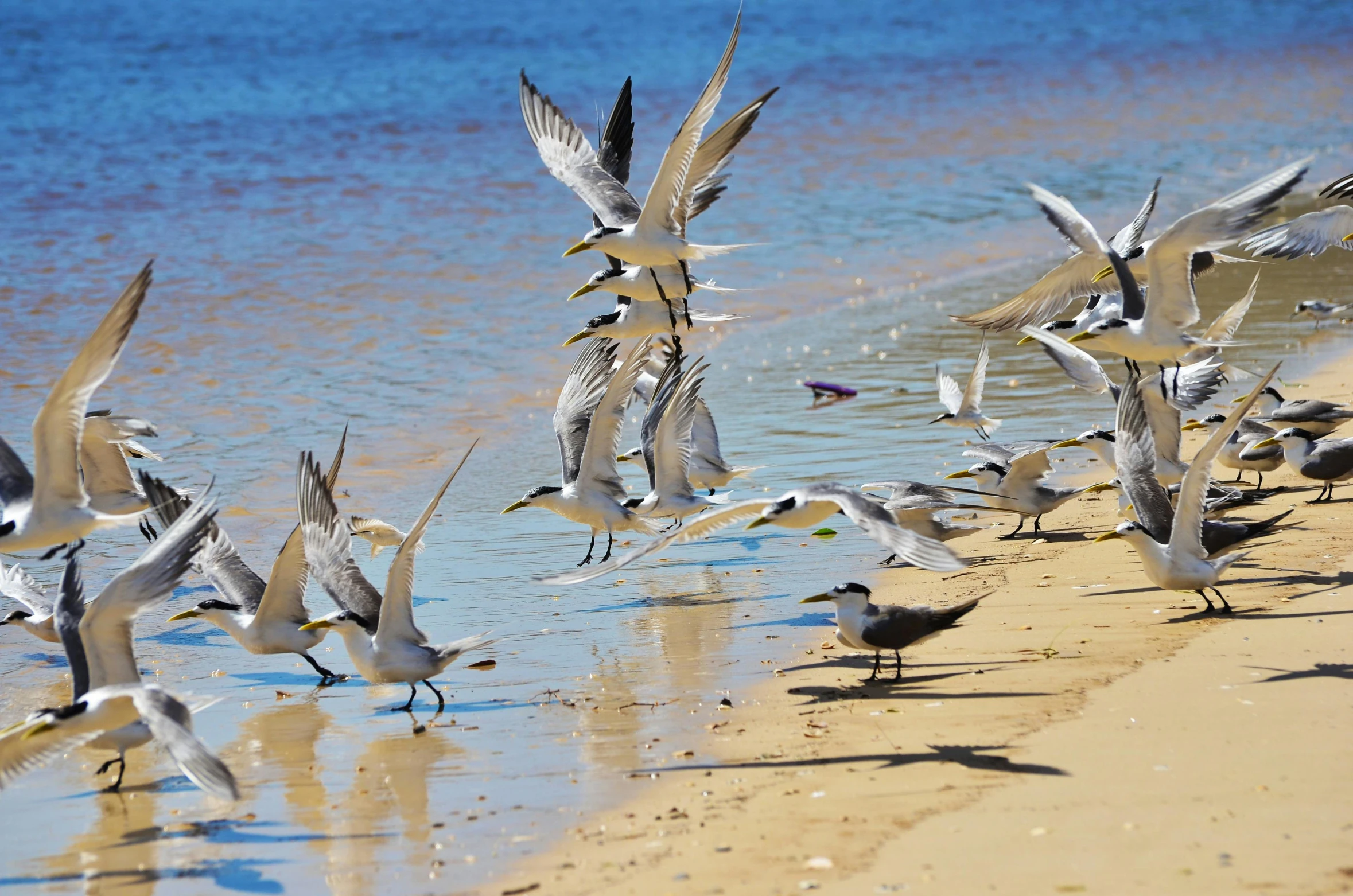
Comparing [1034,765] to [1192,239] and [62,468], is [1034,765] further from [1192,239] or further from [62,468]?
[62,468]

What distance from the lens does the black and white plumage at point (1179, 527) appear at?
6.12m

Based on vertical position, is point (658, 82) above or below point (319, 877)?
above

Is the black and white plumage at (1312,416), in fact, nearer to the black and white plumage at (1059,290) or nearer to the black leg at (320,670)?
the black and white plumage at (1059,290)

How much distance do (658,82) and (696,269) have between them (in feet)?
68.1

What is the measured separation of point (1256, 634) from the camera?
596 centimetres

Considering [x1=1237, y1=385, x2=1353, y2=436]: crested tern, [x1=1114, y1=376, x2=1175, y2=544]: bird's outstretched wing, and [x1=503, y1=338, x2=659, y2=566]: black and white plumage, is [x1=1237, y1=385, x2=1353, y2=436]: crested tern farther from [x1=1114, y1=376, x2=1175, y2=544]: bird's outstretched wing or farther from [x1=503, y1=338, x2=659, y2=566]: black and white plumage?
[x1=503, y1=338, x2=659, y2=566]: black and white plumage

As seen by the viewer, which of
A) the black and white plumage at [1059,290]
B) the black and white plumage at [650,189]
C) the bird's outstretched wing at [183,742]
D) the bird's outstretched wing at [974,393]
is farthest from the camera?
the bird's outstretched wing at [974,393]

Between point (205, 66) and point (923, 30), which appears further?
point (923, 30)

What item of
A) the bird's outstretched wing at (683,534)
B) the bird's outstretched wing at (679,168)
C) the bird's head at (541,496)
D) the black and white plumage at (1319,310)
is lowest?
the bird's head at (541,496)

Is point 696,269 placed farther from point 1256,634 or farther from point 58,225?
point 1256,634

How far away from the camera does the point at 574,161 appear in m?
9.02

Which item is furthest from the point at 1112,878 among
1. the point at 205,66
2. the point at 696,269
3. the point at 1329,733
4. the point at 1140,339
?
the point at 205,66

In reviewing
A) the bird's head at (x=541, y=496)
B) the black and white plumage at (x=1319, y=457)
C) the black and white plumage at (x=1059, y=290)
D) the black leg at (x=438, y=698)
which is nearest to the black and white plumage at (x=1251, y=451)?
the black and white plumage at (x=1319, y=457)

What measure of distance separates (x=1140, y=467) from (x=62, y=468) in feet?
16.4
